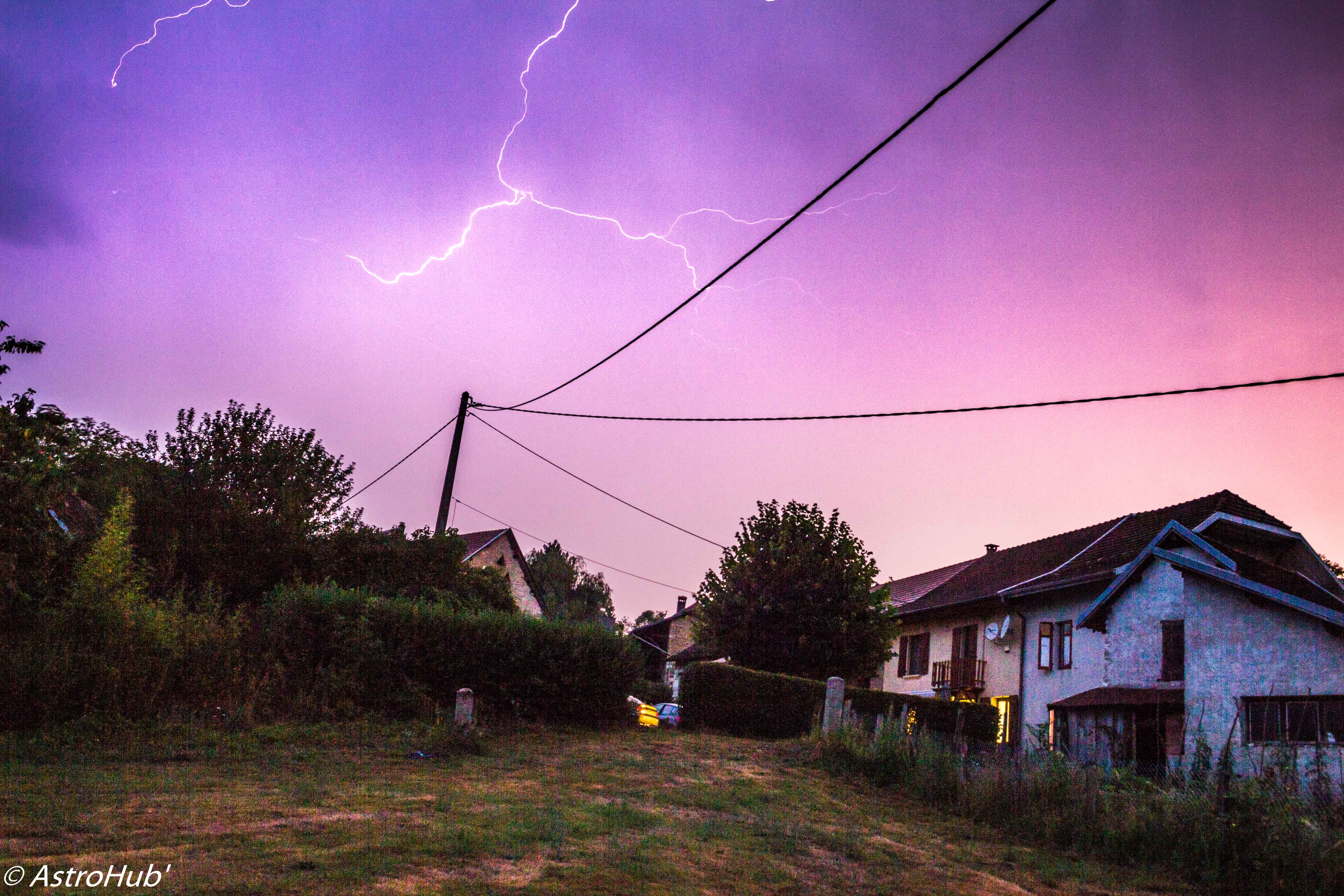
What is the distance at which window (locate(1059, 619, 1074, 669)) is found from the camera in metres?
24.0

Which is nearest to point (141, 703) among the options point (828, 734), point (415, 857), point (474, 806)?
point (474, 806)

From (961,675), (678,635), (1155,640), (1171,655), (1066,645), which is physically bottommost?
(961,675)

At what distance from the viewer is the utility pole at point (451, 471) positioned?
21.3 metres

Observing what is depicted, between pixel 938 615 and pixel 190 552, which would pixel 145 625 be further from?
pixel 938 615

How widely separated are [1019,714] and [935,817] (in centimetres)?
1710

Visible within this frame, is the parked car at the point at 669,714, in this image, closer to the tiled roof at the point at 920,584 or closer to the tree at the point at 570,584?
the tiled roof at the point at 920,584

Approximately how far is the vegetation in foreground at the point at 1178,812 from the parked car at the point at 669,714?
11.2 metres

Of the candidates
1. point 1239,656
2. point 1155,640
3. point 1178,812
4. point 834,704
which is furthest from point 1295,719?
point 1178,812

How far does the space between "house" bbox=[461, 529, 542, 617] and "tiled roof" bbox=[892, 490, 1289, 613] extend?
2062 cm

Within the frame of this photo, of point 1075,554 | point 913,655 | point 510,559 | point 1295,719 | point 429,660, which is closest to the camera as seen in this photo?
point 1295,719

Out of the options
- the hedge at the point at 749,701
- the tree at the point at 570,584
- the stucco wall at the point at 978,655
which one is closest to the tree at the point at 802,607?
the stucco wall at the point at 978,655

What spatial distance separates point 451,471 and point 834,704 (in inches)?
423

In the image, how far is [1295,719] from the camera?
15.0 metres

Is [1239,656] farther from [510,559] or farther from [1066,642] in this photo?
[510,559]
